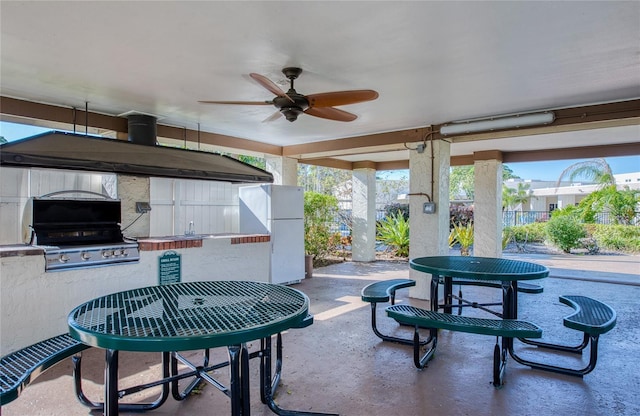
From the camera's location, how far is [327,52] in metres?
2.91

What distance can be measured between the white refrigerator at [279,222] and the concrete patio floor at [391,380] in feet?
5.98

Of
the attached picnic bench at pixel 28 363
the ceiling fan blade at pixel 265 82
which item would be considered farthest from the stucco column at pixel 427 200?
the attached picnic bench at pixel 28 363

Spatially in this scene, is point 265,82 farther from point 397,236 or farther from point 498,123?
point 397,236

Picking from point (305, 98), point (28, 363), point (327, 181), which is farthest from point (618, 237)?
point (28, 363)

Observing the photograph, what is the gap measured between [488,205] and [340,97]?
6109 mm

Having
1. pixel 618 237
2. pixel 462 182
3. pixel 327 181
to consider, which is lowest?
pixel 618 237

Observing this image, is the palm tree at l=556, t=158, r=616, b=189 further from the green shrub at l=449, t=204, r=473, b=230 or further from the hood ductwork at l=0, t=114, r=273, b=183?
the hood ductwork at l=0, t=114, r=273, b=183

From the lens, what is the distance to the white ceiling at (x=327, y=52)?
232cm

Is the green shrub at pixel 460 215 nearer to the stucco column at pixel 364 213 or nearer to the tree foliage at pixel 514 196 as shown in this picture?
the tree foliage at pixel 514 196

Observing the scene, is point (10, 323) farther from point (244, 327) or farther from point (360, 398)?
point (360, 398)

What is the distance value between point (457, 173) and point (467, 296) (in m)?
17.9

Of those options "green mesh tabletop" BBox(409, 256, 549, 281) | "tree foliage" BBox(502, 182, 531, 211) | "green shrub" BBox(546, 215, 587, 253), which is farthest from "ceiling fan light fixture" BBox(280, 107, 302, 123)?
"tree foliage" BBox(502, 182, 531, 211)

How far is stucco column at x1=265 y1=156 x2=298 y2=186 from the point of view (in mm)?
7492

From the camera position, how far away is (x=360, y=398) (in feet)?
8.80
